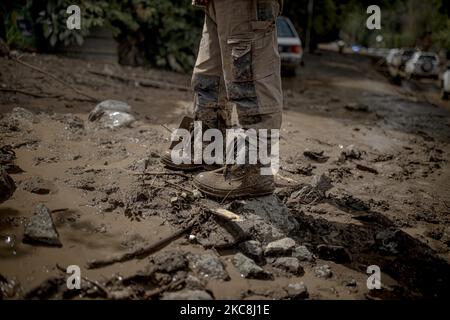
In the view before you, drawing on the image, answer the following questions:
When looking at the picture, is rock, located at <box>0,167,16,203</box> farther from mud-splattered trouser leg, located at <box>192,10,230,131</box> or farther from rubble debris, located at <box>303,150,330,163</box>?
rubble debris, located at <box>303,150,330,163</box>

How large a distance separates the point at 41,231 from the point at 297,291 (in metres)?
1.24

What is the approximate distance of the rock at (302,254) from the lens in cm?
188

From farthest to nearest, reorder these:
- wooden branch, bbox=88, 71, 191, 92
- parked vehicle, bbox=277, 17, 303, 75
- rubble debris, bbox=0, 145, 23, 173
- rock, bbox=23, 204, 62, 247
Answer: parked vehicle, bbox=277, 17, 303, 75 < wooden branch, bbox=88, 71, 191, 92 < rubble debris, bbox=0, 145, 23, 173 < rock, bbox=23, 204, 62, 247

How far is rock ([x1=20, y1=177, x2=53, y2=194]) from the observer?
87.7 inches

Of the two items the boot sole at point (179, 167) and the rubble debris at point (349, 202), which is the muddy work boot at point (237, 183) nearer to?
the boot sole at point (179, 167)

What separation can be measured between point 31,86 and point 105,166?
2535mm

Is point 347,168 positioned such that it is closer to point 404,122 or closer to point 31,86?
point 404,122

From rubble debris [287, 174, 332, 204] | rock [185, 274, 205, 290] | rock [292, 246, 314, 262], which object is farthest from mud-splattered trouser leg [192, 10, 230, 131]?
rock [185, 274, 205, 290]

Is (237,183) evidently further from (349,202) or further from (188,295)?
(349,202)

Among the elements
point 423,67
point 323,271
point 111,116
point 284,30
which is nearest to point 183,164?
point 323,271

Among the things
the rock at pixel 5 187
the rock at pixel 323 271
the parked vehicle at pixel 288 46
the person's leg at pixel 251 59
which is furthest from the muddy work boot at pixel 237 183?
the parked vehicle at pixel 288 46

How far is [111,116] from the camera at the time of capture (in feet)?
12.3

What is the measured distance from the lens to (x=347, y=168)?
128 inches

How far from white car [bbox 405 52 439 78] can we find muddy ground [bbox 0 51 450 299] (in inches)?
481
